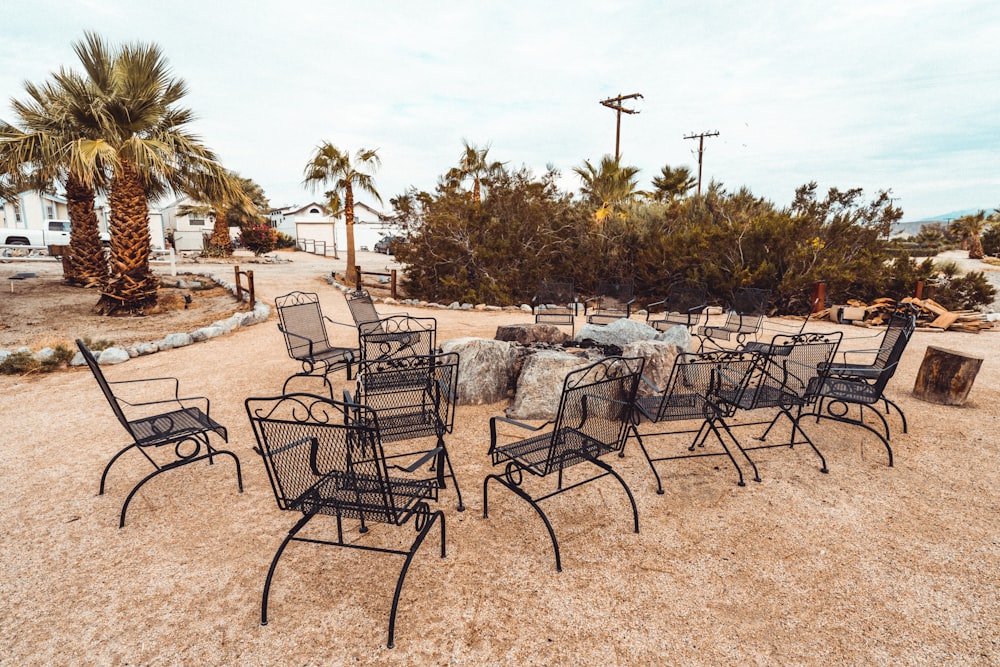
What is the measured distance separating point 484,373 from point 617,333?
7.01ft

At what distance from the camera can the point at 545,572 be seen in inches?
102

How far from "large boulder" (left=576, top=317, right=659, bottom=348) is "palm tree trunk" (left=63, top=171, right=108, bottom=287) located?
468 inches

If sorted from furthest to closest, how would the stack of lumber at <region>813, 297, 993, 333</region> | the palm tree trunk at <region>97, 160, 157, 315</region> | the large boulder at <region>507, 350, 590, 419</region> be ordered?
the palm tree trunk at <region>97, 160, 157, 315</region> → the stack of lumber at <region>813, 297, 993, 333</region> → the large boulder at <region>507, 350, 590, 419</region>

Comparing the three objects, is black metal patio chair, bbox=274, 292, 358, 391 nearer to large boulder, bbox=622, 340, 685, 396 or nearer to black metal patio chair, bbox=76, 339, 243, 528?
black metal patio chair, bbox=76, 339, 243, 528

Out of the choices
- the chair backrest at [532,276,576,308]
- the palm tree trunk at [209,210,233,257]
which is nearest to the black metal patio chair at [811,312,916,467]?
the chair backrest at [532,276,576,308]

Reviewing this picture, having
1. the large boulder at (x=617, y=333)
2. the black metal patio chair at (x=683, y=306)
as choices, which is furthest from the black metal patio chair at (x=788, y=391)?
the black metal patio chair at (x=683, y=306)

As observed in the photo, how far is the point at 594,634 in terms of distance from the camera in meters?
2.20

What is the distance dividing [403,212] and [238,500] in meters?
11.3

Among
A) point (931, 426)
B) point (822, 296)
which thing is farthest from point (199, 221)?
point (931, 426)

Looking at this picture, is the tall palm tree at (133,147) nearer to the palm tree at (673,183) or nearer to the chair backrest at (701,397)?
the chair backrest at (701,397)

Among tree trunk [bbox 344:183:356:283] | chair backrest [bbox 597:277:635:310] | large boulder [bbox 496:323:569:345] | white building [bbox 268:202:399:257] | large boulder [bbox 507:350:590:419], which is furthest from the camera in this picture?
white building [bbox 268:202:399:257]

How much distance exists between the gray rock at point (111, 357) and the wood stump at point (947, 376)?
9427 millimetres

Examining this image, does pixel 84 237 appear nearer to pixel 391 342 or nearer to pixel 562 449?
pixel 391 342

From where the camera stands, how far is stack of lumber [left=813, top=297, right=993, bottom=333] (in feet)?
30.6
